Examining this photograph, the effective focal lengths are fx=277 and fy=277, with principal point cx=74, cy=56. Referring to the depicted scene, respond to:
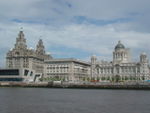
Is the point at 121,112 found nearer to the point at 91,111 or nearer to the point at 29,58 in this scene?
the point at 91,111

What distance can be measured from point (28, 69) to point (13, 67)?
18073mm

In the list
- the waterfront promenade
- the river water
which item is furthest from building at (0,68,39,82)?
the river water

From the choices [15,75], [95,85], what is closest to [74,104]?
[95,85]

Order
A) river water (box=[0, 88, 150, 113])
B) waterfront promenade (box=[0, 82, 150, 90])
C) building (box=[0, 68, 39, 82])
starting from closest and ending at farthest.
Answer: river water (box=[0, 88, 150, 113])
waterfront promenade (box=[0, 82, 150, 90])
building (box=[0, 68, 39, 82])

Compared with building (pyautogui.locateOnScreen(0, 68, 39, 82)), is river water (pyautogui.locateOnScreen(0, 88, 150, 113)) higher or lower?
lower

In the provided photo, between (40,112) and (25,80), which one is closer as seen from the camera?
(40,112)

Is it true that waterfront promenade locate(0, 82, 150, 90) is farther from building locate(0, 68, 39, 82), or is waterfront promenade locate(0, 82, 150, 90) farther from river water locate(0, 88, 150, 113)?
river water locate(0, 88, 150, 113)

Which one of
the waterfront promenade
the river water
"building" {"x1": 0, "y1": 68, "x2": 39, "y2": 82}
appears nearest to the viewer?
the river water

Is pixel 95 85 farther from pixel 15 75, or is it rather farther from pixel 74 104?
pixel 74 104

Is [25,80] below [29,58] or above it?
below

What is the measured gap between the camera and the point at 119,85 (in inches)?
5123

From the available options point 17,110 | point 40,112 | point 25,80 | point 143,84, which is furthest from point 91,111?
point 25,80

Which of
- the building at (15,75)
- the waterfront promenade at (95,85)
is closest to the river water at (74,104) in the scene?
the waterfront promenade at (95,85)

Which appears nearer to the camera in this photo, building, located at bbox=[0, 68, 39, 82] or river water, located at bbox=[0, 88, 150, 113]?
river water, located at bbox=[0, 88, 150, 113]
